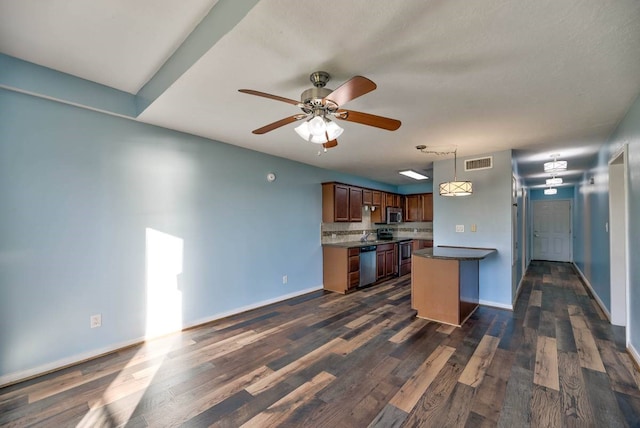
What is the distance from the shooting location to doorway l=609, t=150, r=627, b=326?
127 inches

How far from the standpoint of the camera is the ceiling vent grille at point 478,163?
165 inches

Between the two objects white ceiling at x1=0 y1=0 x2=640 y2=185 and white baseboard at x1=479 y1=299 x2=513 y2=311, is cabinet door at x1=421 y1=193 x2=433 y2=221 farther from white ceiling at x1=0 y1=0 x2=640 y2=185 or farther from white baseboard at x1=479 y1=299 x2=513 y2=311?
white ceiling at x1=0 y1=0 x2=640 y2=185

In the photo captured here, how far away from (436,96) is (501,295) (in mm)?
3261

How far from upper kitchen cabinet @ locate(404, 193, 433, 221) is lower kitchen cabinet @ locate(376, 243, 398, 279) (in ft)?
4.39

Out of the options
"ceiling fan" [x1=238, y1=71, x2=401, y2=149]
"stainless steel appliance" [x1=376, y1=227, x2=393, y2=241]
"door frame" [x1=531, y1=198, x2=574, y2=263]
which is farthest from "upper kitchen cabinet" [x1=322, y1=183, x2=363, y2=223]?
"door frame" [x1=531, y1=198, x2=574, y2=263]

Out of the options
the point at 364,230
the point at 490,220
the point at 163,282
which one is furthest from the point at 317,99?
the point at 364,230

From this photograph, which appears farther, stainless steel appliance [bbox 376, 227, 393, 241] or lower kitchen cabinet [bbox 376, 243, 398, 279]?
stainless steel appliance [bbox 376, 227, 393, 241]

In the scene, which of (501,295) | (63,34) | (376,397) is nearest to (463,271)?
(501,295)

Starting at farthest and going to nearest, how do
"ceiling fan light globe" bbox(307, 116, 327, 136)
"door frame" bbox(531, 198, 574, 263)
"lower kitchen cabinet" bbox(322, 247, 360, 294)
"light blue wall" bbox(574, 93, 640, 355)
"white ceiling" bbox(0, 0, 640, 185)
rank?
"door frame" bbox(531, 198, 574, 263) → "lower kitchen cabinet" bbox(322, 247, 360, 294) → "light blue wall" bbox(574, 93, 640, 355) → "ceiling fan light globe" bbox(307, 116, 327, 136) → "white ceiling" bbox(0, 0, 640, 185)

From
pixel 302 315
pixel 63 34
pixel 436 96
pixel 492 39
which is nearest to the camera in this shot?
pixel 492 39

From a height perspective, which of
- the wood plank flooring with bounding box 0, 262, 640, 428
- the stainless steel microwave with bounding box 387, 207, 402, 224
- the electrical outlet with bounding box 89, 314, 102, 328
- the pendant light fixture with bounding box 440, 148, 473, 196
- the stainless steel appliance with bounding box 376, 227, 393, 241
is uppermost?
the pendant light fixture with bounding box 440, 148, 473, 196

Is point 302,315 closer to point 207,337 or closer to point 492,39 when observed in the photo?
point 207,337

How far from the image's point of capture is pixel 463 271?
3504 mm

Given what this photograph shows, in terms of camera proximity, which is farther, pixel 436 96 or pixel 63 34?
pixel 436 96
